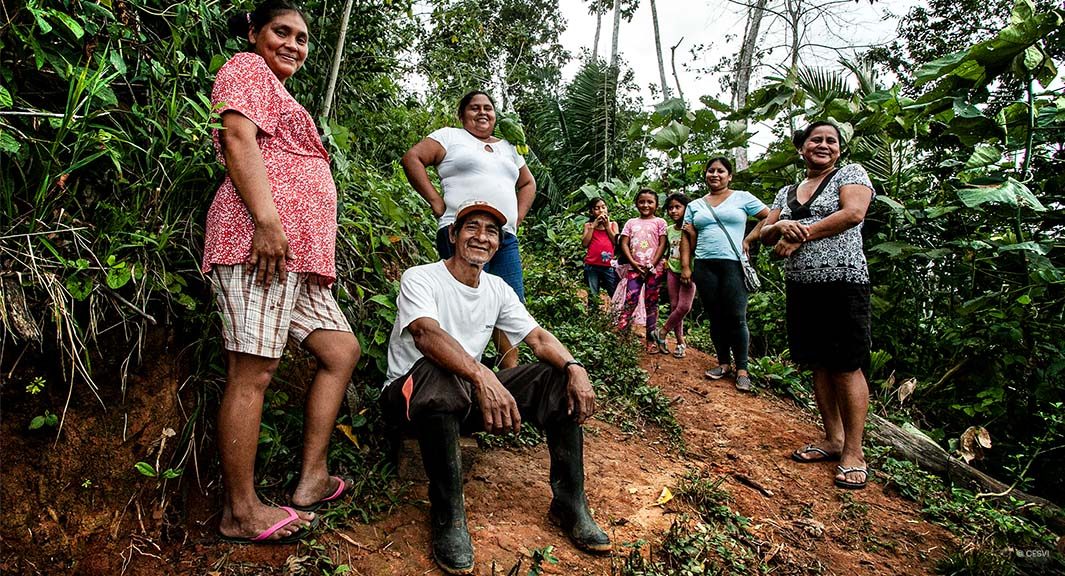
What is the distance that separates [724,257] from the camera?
4328mm

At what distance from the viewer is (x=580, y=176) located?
1152cm

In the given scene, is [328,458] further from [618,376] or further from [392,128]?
[392,128]

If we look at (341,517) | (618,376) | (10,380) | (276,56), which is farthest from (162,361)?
(618,376)

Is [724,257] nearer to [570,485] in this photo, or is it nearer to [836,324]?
[836,324]

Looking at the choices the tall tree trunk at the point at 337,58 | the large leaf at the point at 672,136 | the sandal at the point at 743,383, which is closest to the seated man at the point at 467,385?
the tall tree trunk at the point at 337,58

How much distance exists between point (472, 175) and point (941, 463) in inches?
135

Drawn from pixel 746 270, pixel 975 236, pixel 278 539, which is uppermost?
pixel 975 236

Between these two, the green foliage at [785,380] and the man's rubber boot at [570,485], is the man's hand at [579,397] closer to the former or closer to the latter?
the man's rubber boot at [570,485]

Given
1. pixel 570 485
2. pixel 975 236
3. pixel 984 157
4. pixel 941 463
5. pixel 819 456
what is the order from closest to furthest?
pixel 570 485, pixel 819 456, pixel 941 463, pixel 984 157, pixel 975 236

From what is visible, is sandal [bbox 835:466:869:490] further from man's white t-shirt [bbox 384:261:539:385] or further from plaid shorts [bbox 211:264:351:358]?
plaid shorts [bbox 211:264:351:358]

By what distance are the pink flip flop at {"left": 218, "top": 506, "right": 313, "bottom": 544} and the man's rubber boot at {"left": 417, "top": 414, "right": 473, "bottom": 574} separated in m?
0.47

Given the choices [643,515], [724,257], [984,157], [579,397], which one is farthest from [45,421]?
[984,157]

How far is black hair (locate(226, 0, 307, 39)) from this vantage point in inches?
80.9

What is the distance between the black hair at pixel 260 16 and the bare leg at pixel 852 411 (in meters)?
3.13
